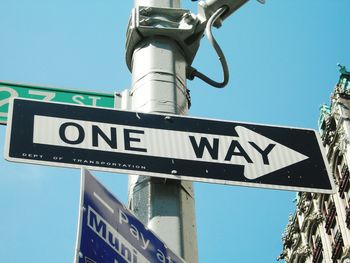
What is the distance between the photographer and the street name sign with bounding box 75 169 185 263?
296cm

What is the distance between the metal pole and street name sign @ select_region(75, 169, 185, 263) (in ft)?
1.20

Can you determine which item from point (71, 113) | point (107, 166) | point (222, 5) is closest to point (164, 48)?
point (222, 5)

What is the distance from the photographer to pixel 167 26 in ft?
16.3

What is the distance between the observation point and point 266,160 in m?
4.25

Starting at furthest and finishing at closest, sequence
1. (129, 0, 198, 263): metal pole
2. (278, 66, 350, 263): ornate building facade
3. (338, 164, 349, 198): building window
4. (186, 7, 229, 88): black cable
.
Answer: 1. (338, 164, 349, 198): building window
2. (278, 66, 350, 263): ornate building facade
3. (186, 7, 229, 88): black cable
4. (129, 0, 198, 263): metal pole

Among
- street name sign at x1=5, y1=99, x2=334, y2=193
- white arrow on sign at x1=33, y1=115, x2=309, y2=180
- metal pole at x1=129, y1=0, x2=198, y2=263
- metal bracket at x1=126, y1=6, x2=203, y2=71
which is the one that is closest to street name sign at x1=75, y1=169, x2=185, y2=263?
metal pole at x1=129, y1=0, x2=198, y2=263

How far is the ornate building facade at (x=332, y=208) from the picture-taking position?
38812 millimetres

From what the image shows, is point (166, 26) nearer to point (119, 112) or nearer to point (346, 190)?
point (119, 112)

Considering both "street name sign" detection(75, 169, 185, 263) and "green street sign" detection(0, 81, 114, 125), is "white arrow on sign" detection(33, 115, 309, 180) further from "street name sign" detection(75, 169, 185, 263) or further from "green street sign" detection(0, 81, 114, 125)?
"green street sign" detection(0, 81, 114, 125)

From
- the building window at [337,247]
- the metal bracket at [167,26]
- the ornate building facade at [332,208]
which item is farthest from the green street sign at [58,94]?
the building window at [337,247]

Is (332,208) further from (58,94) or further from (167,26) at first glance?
(167,26)

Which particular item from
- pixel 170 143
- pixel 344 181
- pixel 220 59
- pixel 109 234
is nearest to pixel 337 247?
pixel 344 181

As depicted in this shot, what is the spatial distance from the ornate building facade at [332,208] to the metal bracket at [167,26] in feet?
107

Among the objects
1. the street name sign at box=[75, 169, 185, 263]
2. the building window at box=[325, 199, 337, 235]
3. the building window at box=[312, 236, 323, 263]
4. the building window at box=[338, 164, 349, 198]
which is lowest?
the street name sign at box=[75, 169, 185, 263]
